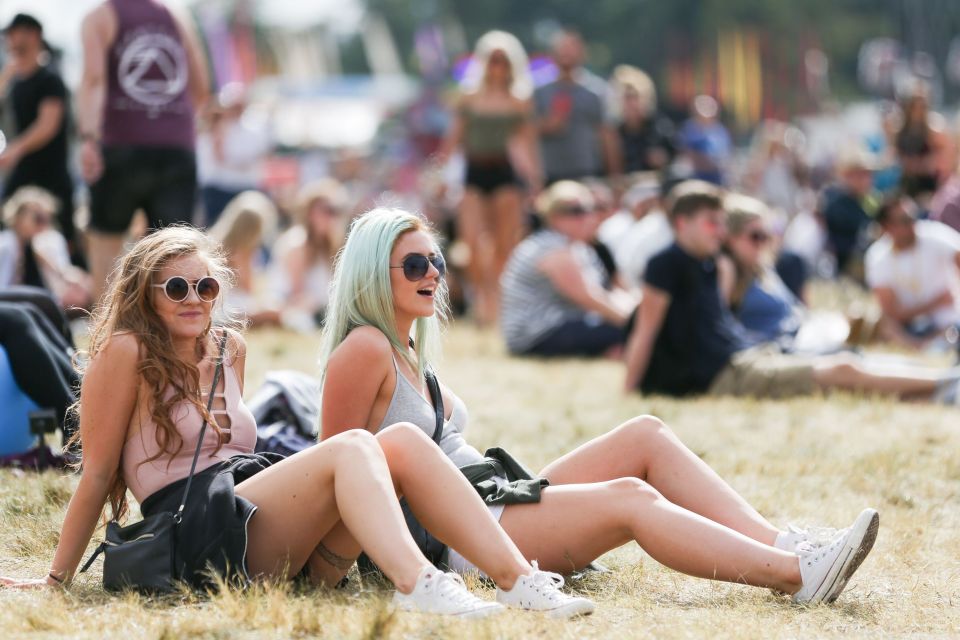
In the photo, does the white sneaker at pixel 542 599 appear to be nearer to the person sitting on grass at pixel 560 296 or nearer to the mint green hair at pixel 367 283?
the mint green hair at pixel 367 283

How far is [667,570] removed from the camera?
4.32 m

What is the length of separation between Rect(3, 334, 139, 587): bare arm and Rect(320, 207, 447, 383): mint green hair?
0.61 m

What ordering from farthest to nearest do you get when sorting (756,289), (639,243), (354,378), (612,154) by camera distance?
(612,154), (639,243), (756,289), (354,378)

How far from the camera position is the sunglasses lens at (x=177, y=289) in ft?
12.3

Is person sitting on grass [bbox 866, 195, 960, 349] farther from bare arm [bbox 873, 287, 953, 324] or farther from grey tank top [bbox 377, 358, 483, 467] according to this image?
grey tank top [bbox 377, 358, 483, 467]

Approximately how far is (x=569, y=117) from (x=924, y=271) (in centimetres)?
385

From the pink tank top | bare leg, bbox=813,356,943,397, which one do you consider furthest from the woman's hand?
bare leg, bbox=813,356,943,397

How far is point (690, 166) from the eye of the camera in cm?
1385

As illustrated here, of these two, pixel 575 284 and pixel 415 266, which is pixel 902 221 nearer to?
pixel 575 284

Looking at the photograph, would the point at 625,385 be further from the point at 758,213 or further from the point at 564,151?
the point at 564,151

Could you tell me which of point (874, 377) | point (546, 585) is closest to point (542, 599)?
point (546, 585)

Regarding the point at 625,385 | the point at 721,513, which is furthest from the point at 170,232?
the point at 625,385

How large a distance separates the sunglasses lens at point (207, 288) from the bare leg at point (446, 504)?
0.59 metres

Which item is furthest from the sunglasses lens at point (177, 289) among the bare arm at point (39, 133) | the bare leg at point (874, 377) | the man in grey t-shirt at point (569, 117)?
the man in grey t-shirt at point (569, 117)
